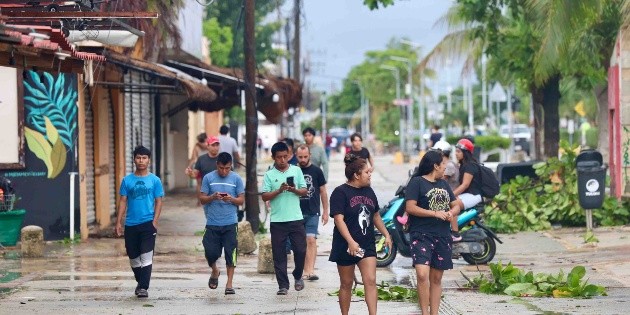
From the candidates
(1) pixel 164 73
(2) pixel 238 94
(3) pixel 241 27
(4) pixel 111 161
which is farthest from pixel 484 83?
(1) pixel 164 73

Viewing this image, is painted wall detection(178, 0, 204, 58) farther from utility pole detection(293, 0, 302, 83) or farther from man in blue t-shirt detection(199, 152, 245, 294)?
man in blue t-shirt detection(199, 152, 245, 294)

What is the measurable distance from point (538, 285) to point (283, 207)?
2.79m

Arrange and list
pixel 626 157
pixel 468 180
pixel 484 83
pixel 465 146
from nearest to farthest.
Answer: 1. pixel 468 180
2. pixel 465 146
3. pixel 626 157
4. pixel 484 83

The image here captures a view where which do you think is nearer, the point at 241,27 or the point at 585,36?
the point at 585,36

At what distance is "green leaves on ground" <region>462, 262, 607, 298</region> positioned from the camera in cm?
1299

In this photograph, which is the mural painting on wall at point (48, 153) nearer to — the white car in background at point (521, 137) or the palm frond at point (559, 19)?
the palm frond at point (559, 19)

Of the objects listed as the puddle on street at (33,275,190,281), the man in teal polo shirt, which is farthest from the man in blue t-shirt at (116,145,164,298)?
the puddle on street at (33,275,190,281)

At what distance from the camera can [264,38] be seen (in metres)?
61.9

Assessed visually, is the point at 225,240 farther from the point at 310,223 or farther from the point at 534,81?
the point at 534,81

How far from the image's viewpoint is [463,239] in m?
16.2

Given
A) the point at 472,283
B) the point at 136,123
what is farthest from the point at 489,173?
the point at 136,123

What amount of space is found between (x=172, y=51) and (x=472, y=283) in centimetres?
1640

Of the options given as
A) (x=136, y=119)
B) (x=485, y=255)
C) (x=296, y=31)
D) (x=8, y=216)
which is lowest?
(x=485, y=255)

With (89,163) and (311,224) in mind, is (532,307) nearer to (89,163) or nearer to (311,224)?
(311,224)
